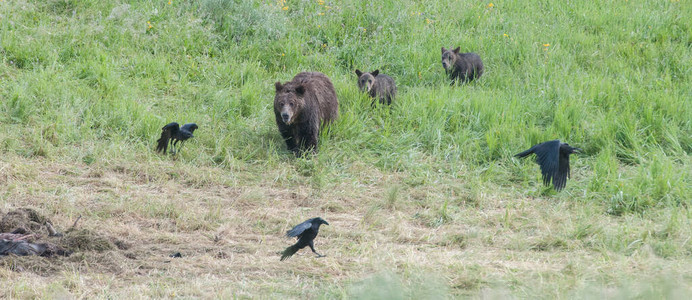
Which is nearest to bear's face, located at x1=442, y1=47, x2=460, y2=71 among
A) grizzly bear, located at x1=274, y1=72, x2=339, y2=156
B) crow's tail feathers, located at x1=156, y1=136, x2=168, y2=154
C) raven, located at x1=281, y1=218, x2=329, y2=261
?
grizzly bear, located at x1=274, y1=72, x2=339, y2=156

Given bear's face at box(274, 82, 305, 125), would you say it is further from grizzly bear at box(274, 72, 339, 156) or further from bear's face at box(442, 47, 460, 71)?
bear's face at box(442, 47, 460, 71)

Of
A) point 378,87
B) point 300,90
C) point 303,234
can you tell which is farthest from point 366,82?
point 303,234

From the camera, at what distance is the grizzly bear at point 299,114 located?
8.12m

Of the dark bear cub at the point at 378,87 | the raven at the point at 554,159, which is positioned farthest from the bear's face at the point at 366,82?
the raven at the point at 554,159

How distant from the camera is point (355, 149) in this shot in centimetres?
848

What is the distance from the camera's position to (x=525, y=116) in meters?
9.02

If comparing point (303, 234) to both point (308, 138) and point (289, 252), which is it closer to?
point (289, 252)

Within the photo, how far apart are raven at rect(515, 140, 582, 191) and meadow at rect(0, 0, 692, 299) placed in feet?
1.47

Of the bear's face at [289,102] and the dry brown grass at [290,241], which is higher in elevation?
the bear's face at [289,102]

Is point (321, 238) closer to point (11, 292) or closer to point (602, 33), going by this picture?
point (11, 292)

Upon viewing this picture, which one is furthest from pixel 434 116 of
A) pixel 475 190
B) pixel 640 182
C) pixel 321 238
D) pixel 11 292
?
pixel 11 292

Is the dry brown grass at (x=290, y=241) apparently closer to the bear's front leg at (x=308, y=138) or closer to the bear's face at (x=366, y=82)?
the bear's front leg at (x=308, y=138)

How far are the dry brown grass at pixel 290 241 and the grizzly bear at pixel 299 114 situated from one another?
1.57 ft

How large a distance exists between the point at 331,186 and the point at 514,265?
8.96 ft
